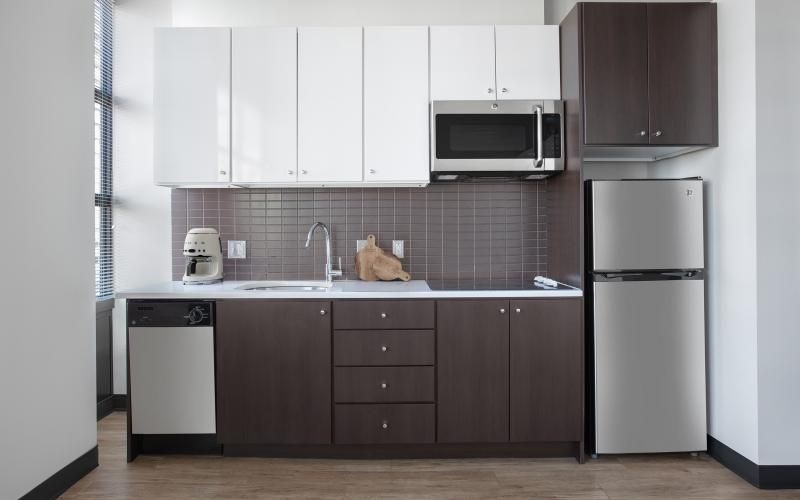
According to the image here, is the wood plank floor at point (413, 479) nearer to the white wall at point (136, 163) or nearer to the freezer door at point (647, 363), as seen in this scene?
the freezer door at point (647, 363)

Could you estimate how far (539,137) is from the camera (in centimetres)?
280

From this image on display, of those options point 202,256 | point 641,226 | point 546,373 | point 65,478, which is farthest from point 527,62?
point 65,478

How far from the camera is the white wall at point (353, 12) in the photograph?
310 cm

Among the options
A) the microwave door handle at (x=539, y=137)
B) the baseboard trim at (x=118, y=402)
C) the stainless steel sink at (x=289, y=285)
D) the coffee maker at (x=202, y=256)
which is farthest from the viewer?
the baseboard trim at (x=118, y=402)

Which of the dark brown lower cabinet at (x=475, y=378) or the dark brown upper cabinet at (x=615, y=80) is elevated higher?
the dark brown upper cabinet at (x=615, y=80)

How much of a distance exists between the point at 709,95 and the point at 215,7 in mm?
2785

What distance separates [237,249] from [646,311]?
2.34 metres

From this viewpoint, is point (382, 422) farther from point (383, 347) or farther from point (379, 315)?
point (379, 315)

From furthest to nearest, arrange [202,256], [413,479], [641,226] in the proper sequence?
[202,256]
[641,226]
[413,479]

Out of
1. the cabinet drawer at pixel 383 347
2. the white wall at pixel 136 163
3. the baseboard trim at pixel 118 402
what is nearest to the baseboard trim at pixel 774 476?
the cabinet drawer at pixel 383 347

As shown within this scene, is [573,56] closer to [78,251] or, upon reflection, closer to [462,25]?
[462,25]

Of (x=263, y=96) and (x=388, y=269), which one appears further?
(x=388, y=269)

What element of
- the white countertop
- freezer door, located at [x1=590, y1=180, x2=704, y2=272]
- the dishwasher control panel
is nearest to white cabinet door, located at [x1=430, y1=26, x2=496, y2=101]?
freezer door, located at [x1=590, y1=180, x2=704, y2=272]

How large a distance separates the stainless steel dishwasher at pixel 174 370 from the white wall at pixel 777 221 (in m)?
2.63
